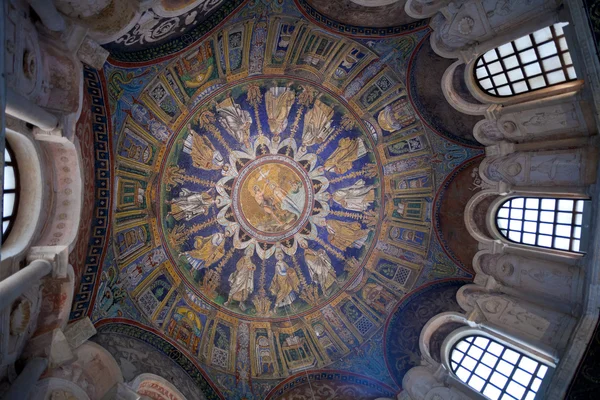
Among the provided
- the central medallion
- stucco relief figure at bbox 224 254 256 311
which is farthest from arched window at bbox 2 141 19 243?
stucco relief figure at bbox 224 254 256 311

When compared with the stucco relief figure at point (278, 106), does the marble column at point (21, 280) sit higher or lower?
lower

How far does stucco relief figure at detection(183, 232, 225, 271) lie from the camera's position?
1663 cm

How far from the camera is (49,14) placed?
27.0 ft

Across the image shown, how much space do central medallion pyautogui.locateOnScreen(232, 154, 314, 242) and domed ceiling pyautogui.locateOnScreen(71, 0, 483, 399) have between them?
0.07 m

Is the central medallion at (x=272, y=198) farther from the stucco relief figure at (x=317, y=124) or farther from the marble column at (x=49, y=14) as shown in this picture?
the marble column at (x=49, y=14)

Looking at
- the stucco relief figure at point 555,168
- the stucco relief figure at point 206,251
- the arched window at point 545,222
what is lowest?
the stucco relief figure at point 206,251

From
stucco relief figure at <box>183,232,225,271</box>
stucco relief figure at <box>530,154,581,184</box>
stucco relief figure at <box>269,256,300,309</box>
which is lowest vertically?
stucco relief figure at <box>269,256,300,309</box>

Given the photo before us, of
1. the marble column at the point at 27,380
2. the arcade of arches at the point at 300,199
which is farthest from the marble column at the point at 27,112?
the marble column at the point at 27,380

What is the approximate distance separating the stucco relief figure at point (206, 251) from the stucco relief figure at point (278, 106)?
18.6 ft

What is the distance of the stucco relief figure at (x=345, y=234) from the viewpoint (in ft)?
56.6

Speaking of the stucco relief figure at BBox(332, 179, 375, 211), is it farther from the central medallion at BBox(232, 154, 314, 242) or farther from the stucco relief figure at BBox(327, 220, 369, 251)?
the central medallion at BBox(232, 154, 314, 242)

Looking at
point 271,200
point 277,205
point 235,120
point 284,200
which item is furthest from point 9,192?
point 284,200

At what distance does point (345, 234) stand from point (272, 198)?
3.88 meters

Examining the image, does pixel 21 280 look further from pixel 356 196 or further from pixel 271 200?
pixel 356 196
